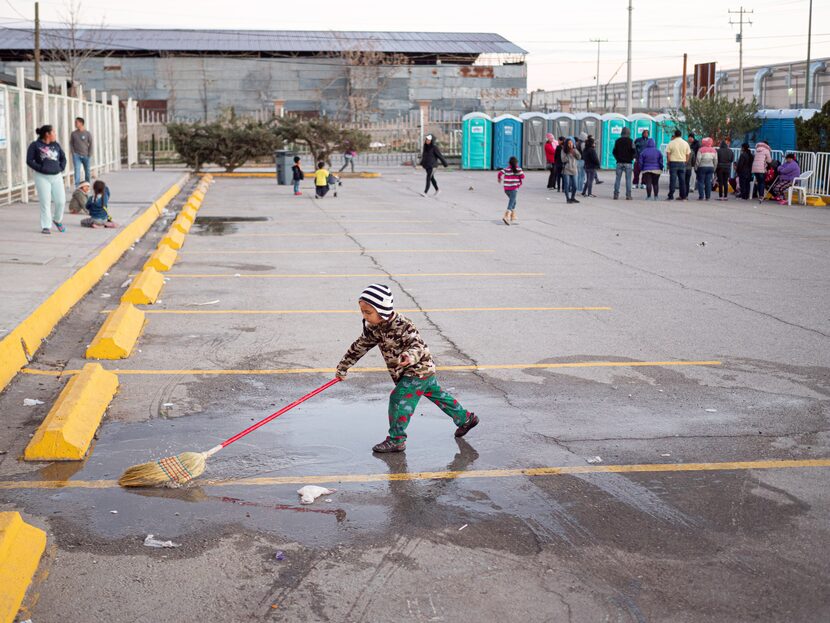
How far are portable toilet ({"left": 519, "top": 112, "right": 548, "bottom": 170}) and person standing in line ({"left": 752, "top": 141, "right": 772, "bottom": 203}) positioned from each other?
15.1 metres

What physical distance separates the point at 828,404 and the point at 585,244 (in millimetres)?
10194

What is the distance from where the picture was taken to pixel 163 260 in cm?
1413

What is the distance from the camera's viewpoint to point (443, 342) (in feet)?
31.2

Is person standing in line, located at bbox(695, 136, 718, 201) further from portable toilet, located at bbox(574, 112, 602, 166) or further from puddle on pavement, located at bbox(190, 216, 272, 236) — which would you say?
portable toilet, located at bbox(574, 112, 602, 166)

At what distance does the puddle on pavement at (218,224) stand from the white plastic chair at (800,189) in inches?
537

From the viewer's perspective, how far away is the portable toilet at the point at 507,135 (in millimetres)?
42188

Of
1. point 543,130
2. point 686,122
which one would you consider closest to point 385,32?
point 543,130

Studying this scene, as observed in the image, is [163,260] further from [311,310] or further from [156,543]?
[156,543]

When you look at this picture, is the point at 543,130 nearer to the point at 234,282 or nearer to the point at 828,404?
the point at 234,282

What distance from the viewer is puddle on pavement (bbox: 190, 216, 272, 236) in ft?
62.6

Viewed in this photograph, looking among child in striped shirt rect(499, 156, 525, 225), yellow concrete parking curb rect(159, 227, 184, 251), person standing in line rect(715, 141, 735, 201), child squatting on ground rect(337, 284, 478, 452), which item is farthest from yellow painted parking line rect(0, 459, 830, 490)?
person standing in line rect(715, 141, 735, 201)

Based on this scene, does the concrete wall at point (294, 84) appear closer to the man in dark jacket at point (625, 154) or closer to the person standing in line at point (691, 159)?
the person standing in line at point (691, 159)

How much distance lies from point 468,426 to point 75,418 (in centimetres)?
254

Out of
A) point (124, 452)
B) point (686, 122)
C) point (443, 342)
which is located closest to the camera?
point (124, 452)
